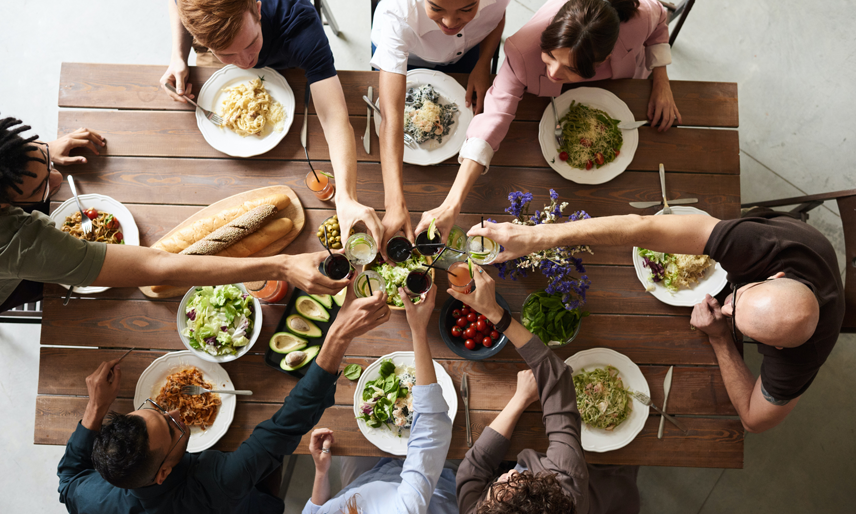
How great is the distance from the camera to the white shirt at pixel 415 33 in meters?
2.13

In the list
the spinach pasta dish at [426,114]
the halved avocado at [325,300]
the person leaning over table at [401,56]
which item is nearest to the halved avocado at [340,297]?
the halved avocado at [325,300]

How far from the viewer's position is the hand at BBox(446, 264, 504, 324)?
1923mm

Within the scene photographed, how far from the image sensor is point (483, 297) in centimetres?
193

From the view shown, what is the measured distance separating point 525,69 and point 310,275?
4.47ft

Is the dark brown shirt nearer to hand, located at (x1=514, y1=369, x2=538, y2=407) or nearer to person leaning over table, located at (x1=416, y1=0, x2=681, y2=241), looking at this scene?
person leaning over table, located at (x1=416, y1=0, x2=681, y2=241)

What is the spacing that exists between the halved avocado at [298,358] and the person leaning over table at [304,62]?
23.7 inches

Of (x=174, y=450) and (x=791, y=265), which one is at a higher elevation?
(x=791, y=265)

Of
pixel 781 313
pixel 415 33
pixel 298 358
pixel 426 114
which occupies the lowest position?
pixel 298 358

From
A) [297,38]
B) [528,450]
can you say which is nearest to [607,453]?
[528,450]

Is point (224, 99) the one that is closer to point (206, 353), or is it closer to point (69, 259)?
point (69, 259)

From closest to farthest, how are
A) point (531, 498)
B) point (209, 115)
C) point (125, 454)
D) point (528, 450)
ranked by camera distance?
1. point (531, 498)
2. point (125, 454)
3. point (528, 450)
4. point (209, 115)

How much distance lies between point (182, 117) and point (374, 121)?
0.99 metres

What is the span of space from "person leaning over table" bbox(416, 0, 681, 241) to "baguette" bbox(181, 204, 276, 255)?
746mm

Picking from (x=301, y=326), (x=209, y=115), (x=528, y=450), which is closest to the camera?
(x=528, y=450)
